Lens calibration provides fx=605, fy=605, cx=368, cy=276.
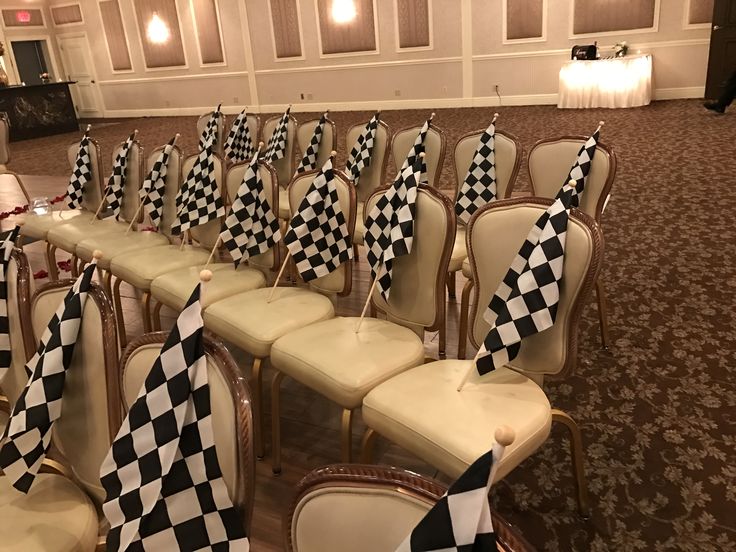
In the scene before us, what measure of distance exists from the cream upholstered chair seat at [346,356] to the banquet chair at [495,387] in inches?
3.4

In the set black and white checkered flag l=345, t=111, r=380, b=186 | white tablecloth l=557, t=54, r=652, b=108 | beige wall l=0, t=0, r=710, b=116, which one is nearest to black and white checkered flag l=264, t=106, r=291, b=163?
black and white checkered flag l=345, t=111, r=380, b=186

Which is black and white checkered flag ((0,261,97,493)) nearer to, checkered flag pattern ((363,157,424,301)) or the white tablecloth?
checkered flag pattern ((363,157,424,301))

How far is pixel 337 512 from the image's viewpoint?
94cm

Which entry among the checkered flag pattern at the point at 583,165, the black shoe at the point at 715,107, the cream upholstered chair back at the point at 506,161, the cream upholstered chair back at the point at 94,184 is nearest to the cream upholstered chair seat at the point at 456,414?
the checkered flag pattern at the point at 583,165

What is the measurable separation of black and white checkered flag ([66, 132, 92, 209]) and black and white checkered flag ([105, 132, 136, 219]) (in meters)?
0.33

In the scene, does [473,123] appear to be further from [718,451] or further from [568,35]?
[718,451]

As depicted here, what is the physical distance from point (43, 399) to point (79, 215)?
9.59 feet

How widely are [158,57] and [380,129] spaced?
1103 centimetres

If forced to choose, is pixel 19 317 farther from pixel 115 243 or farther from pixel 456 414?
pixel 115 243

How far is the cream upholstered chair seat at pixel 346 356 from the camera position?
1.89 metres

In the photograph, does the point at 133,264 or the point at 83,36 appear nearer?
the point at 133,264

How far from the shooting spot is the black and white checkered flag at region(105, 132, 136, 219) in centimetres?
369

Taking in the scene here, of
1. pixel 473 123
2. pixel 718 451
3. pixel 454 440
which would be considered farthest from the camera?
pixel 473 123

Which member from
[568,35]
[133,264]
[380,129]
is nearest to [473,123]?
[568,35]
